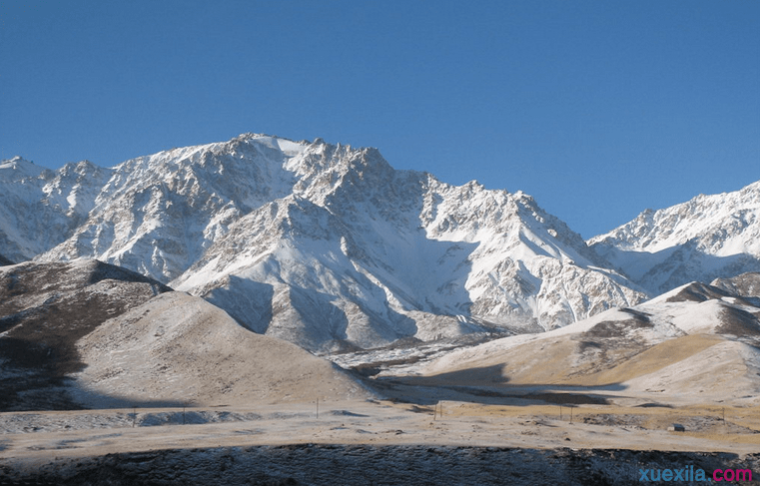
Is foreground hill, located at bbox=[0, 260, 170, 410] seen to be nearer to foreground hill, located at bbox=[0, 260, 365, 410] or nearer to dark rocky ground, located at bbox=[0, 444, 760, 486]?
foreground hill, located at bbox=[0, 260, 365, 410]

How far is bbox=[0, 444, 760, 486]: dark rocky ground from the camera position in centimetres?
3597

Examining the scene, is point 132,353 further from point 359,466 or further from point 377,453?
point 359,466

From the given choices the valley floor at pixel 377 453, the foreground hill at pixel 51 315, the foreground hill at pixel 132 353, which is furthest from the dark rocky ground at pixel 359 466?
the foreground hill at pixel 51 315

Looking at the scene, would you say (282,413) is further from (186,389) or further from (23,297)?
(23,297)

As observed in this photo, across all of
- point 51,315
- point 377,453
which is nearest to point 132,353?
point 51,315

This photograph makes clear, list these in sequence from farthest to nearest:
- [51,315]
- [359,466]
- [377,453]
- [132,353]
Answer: [51,315] → [132,353] → [377,453] → [359,466]

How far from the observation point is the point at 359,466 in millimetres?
37719

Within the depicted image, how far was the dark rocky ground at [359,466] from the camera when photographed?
118 feet

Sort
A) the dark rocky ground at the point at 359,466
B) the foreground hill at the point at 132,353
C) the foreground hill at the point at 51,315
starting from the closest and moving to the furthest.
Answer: the dark rocky ground at the point at 359,466, the foreground hill at the point at 132,353, the foreground hill at the point at 51,315

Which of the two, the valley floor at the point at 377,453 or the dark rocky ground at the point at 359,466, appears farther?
the valley floor at the point at 377,453

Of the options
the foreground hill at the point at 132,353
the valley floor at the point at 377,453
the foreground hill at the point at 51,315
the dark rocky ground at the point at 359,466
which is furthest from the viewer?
the foreground hill at the point at 51,315

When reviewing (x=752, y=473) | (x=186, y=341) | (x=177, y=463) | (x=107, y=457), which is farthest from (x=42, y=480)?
(x=186, y=341)

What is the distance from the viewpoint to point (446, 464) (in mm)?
38219

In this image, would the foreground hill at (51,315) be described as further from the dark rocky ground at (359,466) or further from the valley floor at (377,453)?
the dark rocky ground at (359,466)
